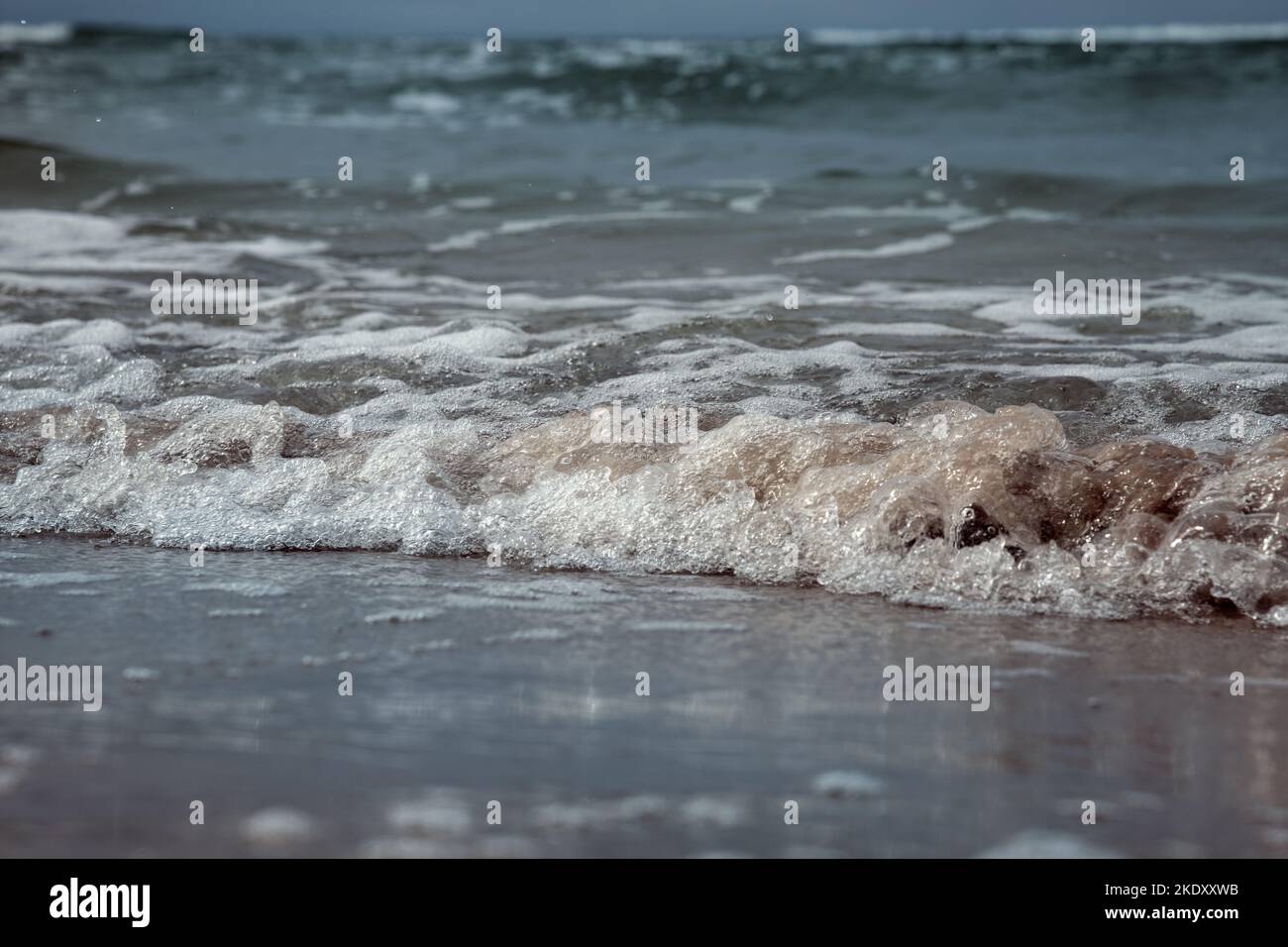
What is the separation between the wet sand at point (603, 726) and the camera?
5.50ft

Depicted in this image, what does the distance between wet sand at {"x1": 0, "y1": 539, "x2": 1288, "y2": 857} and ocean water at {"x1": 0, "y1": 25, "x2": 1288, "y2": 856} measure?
0.03 ft

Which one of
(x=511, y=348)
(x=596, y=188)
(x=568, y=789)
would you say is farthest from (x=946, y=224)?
(x=568, y=789)

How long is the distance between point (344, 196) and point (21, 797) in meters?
9.32

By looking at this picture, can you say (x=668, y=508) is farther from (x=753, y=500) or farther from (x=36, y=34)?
(x=36, y=34)

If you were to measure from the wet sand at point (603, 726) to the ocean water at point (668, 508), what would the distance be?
10 mm

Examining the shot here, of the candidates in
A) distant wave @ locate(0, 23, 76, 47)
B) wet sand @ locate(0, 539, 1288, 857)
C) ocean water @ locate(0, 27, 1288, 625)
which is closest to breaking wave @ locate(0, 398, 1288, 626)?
ocean water @ locate(0, 27, 1288, 625)

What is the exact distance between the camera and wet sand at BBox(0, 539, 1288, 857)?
5.50ft

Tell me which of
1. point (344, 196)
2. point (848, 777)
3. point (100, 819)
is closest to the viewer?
point (100, 819)

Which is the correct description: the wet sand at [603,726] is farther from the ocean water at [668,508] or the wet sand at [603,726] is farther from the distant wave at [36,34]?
the distant wave at [36,34]

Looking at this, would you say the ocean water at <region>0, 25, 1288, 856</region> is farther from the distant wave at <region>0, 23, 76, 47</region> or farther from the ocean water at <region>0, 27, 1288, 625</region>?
the distant wave at <region>0, 23, 76, 47</region>

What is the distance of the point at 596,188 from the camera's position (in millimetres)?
10664

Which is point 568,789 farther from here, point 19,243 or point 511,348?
point 19,243

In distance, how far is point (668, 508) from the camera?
3109 mm

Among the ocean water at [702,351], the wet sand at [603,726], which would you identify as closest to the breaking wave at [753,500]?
the ocean water at [702,351]
